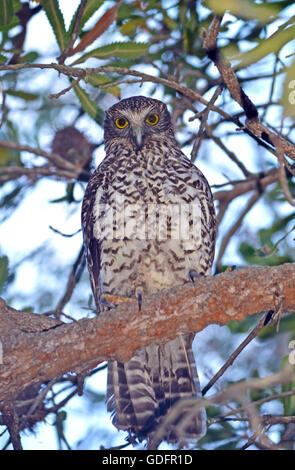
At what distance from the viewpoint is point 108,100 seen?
5984mm

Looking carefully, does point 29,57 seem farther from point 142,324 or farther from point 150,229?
point 142,324

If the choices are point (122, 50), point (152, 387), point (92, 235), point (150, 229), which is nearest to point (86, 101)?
point (122, 50)

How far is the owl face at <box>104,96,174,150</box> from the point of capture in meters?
5.03

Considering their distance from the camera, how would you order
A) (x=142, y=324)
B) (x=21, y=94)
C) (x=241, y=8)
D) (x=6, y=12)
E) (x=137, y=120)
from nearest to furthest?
(x=241, y=8)
(x=142, y=324)
(x=6, y=12)
(x=137, y=120)
(x=21, y=94)

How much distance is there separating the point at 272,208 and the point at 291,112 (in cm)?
399

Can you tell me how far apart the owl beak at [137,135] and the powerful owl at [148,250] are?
0.04 m

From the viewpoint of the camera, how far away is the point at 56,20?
439cm

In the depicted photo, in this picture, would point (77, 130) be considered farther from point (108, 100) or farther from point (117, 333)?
point (117, 333)

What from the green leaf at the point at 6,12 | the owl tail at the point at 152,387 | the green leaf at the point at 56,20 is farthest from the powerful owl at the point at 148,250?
the green leaf at the point at 6,12

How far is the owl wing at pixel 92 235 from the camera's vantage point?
14.6 ft

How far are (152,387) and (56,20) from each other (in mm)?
2696

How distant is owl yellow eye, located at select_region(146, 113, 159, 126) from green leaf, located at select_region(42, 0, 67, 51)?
3.47 ft

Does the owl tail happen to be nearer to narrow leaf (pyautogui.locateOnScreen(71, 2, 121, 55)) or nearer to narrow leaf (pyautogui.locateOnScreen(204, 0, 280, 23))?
narrow leaf (pyautogui.locateOnScreen(71, 2, 121, 55))

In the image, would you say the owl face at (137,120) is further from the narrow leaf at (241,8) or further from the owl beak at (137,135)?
the narrow leaf at (241,8)
